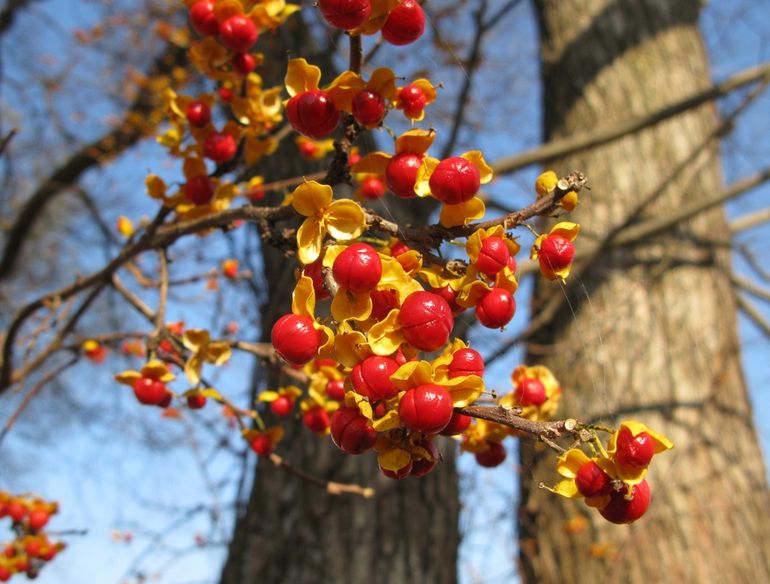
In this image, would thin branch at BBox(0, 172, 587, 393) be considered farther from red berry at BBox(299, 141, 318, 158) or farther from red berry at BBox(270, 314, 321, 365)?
red berry at BBox(299, 141, 318, 158)

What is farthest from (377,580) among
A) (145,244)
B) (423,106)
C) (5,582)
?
(423,106)

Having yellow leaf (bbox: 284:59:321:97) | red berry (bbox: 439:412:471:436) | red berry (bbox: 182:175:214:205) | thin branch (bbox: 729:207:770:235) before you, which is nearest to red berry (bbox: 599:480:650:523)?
red berry (bbox: 439:412:471:436)

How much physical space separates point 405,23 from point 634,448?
1.98ft

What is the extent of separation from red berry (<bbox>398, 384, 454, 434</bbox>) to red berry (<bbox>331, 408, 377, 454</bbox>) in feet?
0.32

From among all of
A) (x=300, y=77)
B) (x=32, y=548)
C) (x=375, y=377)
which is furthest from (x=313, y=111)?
(x=32, y=548)

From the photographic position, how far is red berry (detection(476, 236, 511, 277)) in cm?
76

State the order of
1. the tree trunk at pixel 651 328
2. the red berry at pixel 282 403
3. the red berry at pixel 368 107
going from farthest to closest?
the tree trunk at pixel 651 328 < the red berry at pixel 282 403 < the red berry at pixel 368 107

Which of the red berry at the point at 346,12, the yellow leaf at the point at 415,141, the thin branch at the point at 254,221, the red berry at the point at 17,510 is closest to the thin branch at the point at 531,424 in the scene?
the thin branch at the point at 254,221

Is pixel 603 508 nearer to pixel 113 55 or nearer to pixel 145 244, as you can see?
pixel 145 244

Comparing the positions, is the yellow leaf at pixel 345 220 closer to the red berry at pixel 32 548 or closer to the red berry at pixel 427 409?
the red berry at pixel 427 409

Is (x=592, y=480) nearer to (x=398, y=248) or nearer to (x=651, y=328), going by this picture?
(x=398, y=248)

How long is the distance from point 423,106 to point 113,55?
4292mm

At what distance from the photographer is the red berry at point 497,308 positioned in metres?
0.77

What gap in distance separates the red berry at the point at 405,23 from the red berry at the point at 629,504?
64 cm
